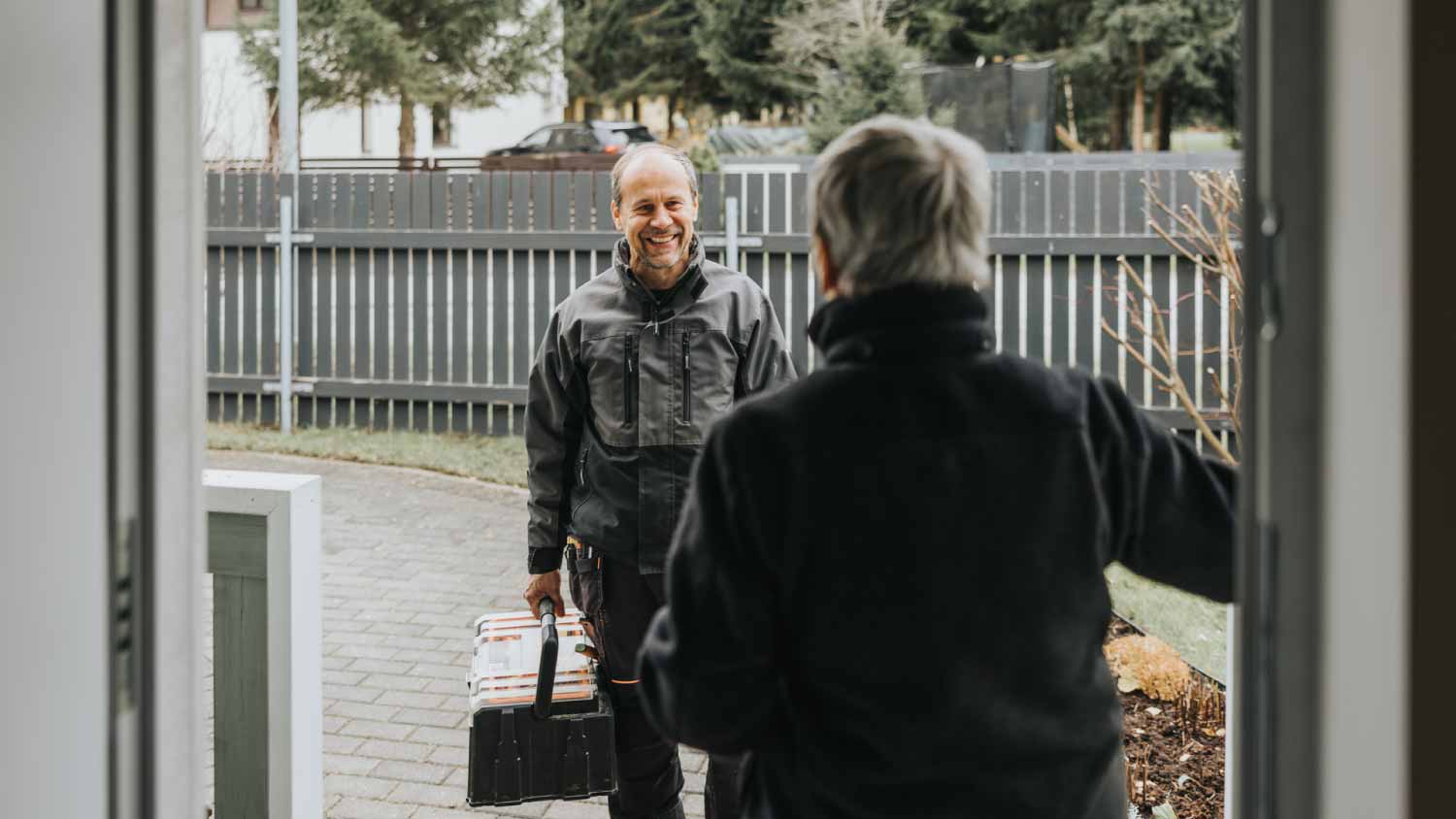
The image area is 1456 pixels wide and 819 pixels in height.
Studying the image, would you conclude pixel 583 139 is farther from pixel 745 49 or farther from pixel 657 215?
pixel 657 215

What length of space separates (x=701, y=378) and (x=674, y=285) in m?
0.25

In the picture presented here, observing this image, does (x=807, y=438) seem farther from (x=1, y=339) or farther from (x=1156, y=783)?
(x=1156, y=783)

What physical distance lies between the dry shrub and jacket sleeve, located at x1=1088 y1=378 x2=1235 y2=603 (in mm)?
3030

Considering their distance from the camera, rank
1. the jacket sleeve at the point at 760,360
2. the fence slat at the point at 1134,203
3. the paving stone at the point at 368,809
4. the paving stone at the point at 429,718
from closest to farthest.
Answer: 1. the jacket sleeve at the point at 760,360
2. the paving stone at the point at 368,809
3. the paving stone at the point at 429,718
4. the fence slat at the point at 1134,203

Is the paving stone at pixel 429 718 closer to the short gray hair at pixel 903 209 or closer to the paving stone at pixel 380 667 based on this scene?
the paving stone at pixel 380 667

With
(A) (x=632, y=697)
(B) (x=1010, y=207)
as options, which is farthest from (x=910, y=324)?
(B) (x=1010, y=207)

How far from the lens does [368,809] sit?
412 centimetres

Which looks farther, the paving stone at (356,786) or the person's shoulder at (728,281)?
the paving stone at (356,786)

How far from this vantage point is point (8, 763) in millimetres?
Result: 1556

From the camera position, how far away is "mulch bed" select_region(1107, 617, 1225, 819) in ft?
13.0

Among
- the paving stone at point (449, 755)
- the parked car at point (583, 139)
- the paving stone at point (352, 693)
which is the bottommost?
the paving stone at point (449, 755)

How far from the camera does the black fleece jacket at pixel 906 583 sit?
1700 millimetres

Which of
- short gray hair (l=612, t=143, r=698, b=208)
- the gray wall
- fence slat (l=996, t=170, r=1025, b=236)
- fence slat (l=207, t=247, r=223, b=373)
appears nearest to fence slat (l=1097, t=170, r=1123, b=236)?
fence slat (l=996, t=170, r=1025, b=236)

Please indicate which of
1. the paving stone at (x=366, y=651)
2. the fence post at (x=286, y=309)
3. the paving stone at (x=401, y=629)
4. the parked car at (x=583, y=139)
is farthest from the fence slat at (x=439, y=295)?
the parked car at (x=583, y=139)
